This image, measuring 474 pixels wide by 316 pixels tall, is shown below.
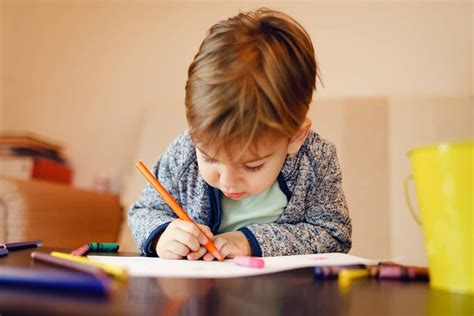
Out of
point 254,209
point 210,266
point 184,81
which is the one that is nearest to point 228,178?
point 210,266

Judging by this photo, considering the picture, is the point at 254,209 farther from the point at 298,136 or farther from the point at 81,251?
the point at 81,251

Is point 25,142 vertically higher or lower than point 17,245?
higher

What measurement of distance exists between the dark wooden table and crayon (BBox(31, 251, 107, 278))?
2cm

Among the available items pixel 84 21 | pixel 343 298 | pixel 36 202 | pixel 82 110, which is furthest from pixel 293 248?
pixel 84 21

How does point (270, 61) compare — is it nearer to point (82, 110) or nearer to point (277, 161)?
point (277, 161)

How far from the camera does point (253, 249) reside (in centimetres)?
72

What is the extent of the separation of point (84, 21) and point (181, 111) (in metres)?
0.57

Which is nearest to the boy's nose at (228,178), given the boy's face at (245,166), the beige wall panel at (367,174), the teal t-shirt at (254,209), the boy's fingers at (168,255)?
the boy's face at (245,166)

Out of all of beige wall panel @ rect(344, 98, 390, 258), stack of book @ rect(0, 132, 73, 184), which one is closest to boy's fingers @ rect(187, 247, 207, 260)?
beige wall panel @ rect(344, 98, 390, 258)

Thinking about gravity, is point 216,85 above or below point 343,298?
above

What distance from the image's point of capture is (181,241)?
663 mm

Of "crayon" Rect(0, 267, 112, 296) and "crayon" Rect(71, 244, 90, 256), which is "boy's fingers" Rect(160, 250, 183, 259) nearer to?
"crayon" Rect(71, 244, 90, 256)

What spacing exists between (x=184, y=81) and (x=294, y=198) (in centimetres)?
108

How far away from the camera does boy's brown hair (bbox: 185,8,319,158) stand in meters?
0.62
